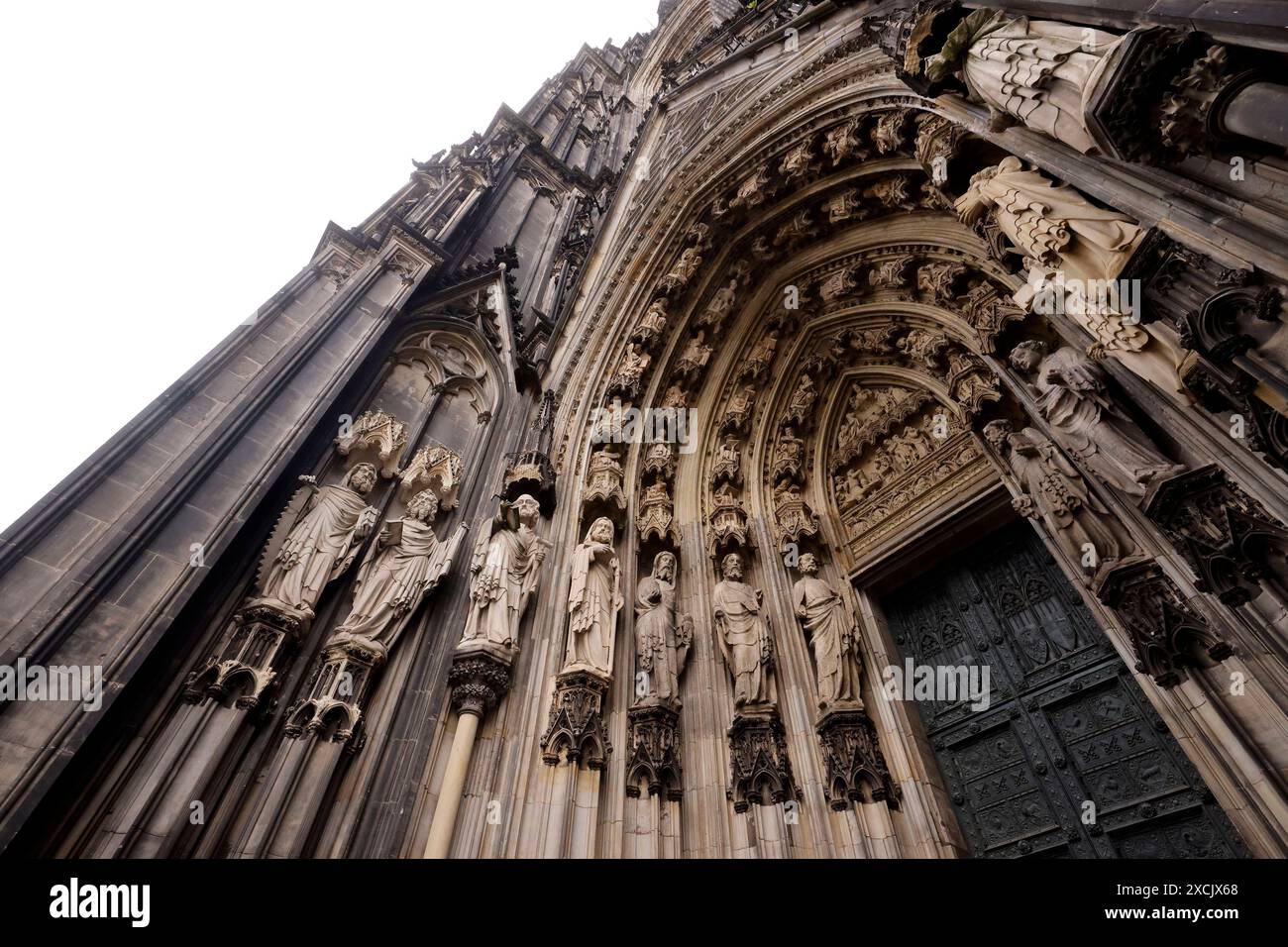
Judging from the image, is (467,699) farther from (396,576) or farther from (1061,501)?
(1061,501)

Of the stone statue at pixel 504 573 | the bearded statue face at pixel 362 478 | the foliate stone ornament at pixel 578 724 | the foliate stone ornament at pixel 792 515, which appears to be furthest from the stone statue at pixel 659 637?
the bearded statue face at pixel 362 478

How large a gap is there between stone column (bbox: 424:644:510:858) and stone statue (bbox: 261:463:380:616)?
3.48 feet

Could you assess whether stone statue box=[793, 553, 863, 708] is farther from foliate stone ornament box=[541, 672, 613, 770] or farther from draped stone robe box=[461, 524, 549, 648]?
draped stone robe box=[461, 524, 549, 648]

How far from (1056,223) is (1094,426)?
117 cm

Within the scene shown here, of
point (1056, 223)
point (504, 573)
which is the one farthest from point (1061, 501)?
point (504, 573)

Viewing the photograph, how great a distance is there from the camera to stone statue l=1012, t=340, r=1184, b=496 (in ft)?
9.64

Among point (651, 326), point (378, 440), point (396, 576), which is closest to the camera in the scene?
point (396, 576)

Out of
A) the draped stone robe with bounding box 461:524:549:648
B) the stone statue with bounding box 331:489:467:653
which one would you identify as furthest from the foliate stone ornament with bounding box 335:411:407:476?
the draped stone robe with bounding box 461:524:549:648

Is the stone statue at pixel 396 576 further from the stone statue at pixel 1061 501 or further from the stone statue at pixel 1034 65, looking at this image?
the stone statue at pixel 1034 65

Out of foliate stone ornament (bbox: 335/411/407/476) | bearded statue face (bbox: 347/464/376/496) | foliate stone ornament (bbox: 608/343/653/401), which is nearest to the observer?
bearded statue face (bbox: 347/464/376/496)

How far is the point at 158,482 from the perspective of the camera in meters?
3.54

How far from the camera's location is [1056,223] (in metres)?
2.88
